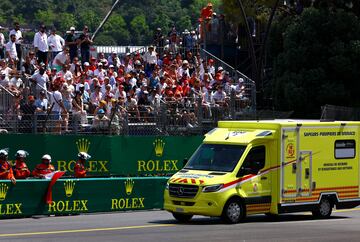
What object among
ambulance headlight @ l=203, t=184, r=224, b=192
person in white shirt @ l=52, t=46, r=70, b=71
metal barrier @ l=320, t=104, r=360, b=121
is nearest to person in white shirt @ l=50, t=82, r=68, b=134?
person in white shirt @ l=52, t=46, r=70, b=71

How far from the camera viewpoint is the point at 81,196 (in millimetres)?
25297

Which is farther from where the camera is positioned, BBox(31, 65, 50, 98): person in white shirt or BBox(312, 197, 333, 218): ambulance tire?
BBox(31, 65, 50, 98): person in white shirt

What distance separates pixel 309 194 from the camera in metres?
24.7

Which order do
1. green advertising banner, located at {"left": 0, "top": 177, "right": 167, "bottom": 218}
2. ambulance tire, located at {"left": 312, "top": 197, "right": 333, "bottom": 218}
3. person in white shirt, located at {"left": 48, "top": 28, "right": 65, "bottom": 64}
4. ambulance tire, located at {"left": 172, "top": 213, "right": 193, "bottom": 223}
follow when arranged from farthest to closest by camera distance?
1. person in white shirt, located at {"left": 48, "top": 28, "right": 65, "bottom": 64}
2. ambulance tire, located at {"left": 312, "top": 197, "right": 333, "bottom": 218}
3. green advertising banner, located at {"left": 0, "top": 177, "right": 167, "bottom": 218}
4. ambulance tire, located at {"left": 172, "top": 213, "right": 193, "bottom": 223}

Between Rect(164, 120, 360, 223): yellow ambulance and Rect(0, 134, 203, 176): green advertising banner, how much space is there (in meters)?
5.33

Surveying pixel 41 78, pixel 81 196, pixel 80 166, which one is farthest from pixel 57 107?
pixel 81 196

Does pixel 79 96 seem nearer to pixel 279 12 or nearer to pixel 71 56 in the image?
pixel 71 56

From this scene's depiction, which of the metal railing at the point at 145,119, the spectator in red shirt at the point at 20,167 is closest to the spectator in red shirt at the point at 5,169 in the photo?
the spectator in red shirt at the point at 20,167

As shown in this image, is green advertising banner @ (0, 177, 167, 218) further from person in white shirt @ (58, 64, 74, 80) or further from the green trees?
the green trees

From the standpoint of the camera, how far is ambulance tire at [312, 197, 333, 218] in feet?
82.2

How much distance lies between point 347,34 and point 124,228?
23.5 metres

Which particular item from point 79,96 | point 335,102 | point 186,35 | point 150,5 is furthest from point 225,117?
point 150,5

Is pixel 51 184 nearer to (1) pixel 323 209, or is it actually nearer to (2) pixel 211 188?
(2) pixel 211 188

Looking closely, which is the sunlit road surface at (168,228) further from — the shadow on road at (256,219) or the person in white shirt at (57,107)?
the person in white shirt at (57,107)
